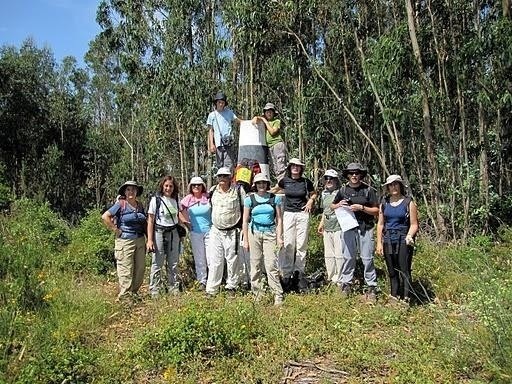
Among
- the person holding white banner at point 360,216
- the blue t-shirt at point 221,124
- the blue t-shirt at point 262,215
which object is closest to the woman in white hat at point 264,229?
the blue t-shirt at point 262,215

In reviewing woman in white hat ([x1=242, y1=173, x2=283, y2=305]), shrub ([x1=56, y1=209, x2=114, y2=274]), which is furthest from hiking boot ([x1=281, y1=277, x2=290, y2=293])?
shrub ([x1=56, y1=209, x2=114, y2=274])

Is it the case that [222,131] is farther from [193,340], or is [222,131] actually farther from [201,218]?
[193,340]

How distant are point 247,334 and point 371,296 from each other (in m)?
1.65

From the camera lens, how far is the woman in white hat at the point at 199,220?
636cm

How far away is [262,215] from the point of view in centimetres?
571

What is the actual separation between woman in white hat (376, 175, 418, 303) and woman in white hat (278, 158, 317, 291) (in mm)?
921

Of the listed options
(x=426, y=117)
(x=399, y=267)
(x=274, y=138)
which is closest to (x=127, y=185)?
(x=274, y=138)

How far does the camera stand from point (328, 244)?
6277mm

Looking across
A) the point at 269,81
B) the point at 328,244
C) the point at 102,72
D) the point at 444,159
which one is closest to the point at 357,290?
the point at 328,244

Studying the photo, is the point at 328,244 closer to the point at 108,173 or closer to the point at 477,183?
the point at 477,183

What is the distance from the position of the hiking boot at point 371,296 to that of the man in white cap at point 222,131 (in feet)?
8.94

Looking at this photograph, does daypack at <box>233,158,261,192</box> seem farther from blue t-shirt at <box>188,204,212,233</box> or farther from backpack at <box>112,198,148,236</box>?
backpack at <box>112,198,148,236</box>

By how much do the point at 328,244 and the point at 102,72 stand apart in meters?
32.5

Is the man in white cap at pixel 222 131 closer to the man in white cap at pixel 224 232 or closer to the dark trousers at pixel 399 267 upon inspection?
the man in white cap at pixel 224 232
